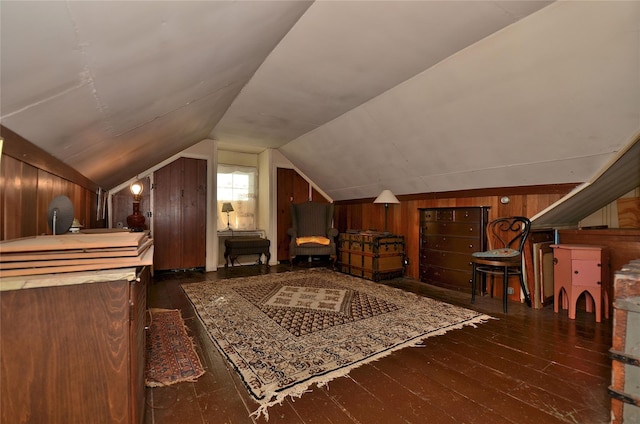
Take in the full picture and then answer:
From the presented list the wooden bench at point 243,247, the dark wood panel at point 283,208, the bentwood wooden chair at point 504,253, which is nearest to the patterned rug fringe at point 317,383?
the bentwood wooden chair at point 504,253

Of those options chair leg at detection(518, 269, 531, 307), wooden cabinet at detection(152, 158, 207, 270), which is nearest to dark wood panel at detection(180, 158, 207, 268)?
wooden cabinet at detection(152, 158, 207, 270)

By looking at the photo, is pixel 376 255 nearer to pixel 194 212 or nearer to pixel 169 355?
pixel 169 355

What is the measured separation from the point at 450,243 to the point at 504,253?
2.74 ft

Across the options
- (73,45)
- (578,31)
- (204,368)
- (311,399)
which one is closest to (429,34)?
(578,31)

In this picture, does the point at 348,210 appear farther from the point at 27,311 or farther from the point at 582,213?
the point at 27,311

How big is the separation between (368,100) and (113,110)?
252cm

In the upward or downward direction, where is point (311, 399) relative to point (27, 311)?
downward

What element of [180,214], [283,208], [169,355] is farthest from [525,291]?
[180,214]

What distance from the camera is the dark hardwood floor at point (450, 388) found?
131 centimetres

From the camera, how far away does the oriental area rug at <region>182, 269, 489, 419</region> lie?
1659mm

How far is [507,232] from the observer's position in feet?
10.8

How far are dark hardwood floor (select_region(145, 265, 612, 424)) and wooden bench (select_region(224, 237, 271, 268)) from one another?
2715 millimetres

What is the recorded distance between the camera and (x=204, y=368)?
1738 millimetres

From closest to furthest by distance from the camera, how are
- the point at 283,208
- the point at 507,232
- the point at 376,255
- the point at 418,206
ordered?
the point at 507,232, the point at 376,255, the point at 418,206, the point at 283,208
